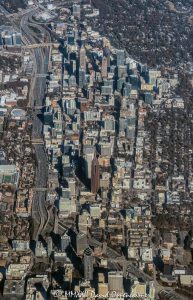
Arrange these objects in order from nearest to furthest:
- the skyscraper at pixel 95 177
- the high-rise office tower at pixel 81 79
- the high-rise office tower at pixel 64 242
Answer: the high-rise office tower at pixel 64 242, the skyscraper at pixel 95 177, the high-rise office tower at pixel 81 79

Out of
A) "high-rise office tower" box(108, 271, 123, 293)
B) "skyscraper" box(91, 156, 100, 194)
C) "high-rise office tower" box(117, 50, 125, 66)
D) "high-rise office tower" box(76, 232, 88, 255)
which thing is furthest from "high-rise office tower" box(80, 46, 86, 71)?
"high-rise office tower" box(108, 271, 123, 293)

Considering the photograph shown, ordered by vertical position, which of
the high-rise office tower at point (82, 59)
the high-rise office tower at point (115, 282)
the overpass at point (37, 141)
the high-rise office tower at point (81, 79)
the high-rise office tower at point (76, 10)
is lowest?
the high-rise office tower at point (115, 282)

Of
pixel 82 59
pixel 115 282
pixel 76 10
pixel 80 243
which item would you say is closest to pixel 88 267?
pixel 115 282

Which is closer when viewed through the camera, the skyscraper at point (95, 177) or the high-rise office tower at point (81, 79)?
the skyscraper at point (95, 177)

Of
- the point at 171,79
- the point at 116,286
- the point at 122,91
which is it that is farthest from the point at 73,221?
the point at 171,79

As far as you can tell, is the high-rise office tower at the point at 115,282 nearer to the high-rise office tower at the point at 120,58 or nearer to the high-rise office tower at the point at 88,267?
the high-rise office tower at the point at 88,267

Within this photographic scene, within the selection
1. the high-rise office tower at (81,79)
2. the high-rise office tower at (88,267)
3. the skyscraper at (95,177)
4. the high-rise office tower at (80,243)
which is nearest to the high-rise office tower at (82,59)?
the high-rise office tower at (81,79)

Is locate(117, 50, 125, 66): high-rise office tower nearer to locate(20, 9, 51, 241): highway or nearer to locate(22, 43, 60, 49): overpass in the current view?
locate(20, 9, 51, 241): highway

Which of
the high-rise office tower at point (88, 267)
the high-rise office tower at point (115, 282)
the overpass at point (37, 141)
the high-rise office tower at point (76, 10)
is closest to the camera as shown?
the high-rise office tower at point (115, 282)
